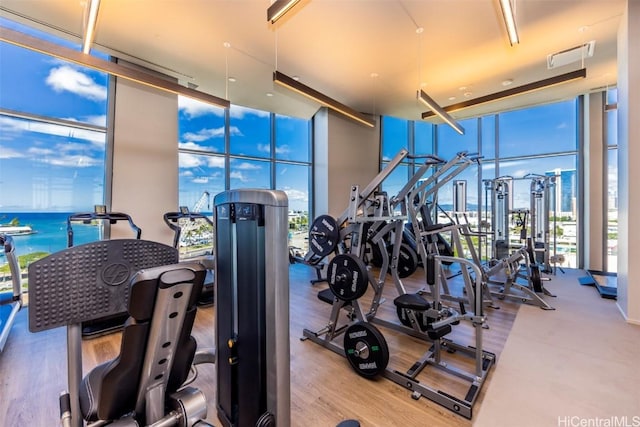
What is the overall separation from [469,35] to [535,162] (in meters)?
4.20

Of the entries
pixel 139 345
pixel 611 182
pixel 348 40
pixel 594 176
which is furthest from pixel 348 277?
pixel 611 182

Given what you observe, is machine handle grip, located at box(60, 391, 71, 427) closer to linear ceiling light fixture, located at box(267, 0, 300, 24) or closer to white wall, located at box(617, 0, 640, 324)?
linear ceiling light fixture, located at box(267, 0, 300, 24)

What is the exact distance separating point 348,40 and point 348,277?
10.5ft

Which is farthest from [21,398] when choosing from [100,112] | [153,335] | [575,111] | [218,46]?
[575,111]

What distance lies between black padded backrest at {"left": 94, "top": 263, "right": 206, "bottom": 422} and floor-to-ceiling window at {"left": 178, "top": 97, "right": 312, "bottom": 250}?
3.65 metres

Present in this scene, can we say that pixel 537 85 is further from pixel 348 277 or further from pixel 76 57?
pixel 76 57

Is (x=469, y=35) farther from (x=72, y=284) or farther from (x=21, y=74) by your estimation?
(x=21, y=74)

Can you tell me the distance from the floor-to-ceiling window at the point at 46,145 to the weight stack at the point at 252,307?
3.91m

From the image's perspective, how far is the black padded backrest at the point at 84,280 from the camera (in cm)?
101

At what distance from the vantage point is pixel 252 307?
1.43m

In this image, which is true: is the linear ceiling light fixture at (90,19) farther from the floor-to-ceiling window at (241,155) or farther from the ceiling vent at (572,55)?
the ceiling vent at (572,55)

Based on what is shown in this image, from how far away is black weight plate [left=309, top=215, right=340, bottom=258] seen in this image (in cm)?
285

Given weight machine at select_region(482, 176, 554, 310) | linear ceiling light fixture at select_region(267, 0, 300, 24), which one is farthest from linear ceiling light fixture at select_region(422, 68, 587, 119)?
linear ceiling light fixture at select_region(267, 0, 300, 24)

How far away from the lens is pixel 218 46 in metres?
3.90
